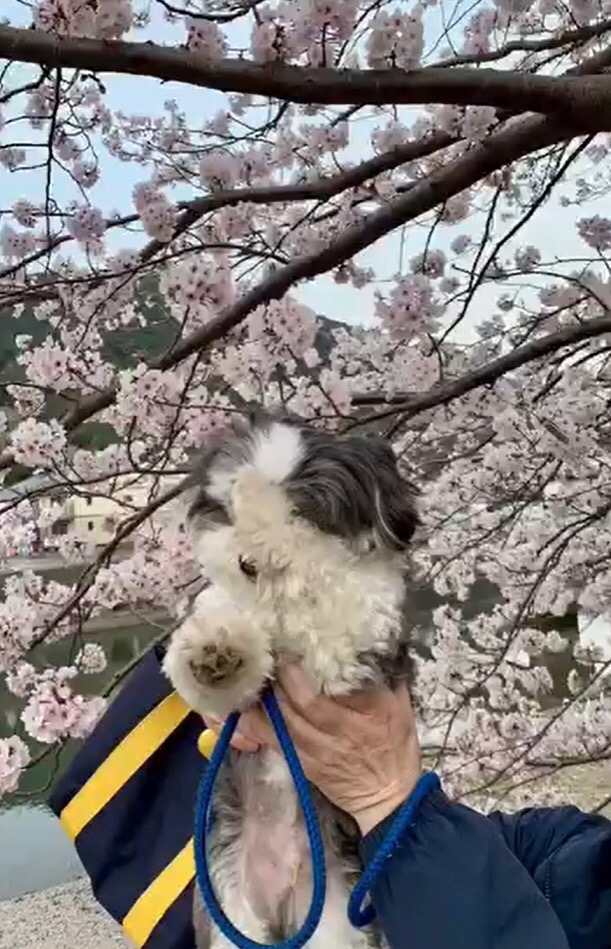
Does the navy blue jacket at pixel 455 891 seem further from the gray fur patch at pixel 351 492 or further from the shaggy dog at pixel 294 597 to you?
the gray fur patch at pixel 351 492

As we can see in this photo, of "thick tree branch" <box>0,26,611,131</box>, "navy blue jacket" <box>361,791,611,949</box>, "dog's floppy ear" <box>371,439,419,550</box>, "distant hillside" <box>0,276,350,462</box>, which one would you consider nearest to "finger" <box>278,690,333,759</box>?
"navy blue jacket" <box>361,791,611,949</box>

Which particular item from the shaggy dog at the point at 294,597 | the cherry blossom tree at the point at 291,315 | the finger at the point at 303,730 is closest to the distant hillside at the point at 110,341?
the cherry blossom tree at the point at 291,315

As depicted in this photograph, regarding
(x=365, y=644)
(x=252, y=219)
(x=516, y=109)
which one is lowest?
(x=365, y=644)

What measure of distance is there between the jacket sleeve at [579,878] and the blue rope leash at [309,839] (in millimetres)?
296

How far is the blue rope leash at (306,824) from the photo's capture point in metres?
1.33

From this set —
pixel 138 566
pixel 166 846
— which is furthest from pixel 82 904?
pixel 166 846

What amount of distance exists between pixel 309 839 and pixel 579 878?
392mm

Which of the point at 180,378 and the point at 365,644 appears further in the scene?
the point at 180,378

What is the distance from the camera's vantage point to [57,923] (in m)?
9.02

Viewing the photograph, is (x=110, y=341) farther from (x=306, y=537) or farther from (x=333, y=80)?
(x=306, y=537)

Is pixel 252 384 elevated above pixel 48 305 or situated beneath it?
situated beneath

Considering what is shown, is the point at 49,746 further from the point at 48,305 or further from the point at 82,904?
the point at 82,904

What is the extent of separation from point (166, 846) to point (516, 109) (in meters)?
1.60

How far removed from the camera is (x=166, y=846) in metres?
1.56
